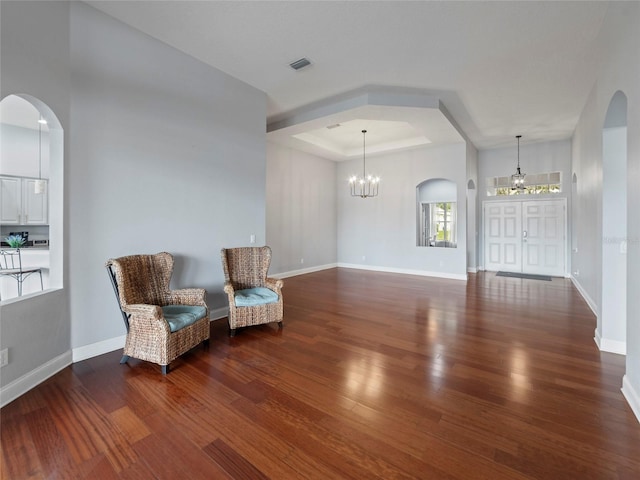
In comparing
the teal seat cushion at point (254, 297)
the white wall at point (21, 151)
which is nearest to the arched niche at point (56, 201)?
the teal seat cushion at point (254, 297)

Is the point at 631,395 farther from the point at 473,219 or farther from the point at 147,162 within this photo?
the point at 473,219

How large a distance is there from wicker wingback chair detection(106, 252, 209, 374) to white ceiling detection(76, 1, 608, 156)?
8.28 ft

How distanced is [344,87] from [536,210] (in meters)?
6.33

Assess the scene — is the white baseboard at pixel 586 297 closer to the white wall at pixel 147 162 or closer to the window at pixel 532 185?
the window at pixel 532 185

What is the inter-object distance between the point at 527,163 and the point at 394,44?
6235 millimetres

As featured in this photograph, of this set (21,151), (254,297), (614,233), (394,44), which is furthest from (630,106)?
(21,151)

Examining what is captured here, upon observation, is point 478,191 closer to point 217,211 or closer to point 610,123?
point 610,123

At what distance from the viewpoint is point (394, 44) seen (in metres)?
3.34

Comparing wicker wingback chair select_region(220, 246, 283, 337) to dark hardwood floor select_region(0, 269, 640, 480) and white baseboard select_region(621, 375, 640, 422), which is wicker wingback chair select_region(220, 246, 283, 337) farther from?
white baseboard select_region(621, 375, 640, 422)

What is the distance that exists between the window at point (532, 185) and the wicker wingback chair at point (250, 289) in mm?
7091

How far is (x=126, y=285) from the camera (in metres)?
2.75

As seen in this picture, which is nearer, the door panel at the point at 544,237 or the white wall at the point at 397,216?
the white wall at the point at 397,216

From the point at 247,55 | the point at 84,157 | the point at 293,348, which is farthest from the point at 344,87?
the point at 293,348

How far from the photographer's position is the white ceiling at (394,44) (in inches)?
111
